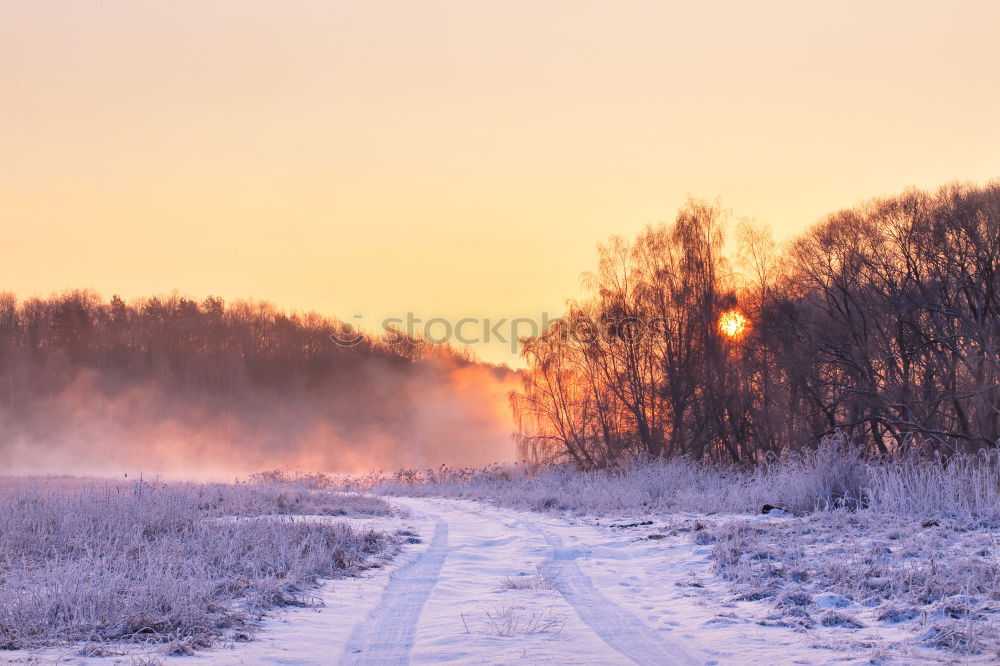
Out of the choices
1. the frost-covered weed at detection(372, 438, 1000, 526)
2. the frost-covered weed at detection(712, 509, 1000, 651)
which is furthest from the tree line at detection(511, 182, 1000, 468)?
the frost-covered weed at detection(712, 509, 1000, 651)

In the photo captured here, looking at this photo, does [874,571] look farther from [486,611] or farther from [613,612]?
[486,611]

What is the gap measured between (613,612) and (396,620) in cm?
196

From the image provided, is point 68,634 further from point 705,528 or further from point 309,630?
point 705,528

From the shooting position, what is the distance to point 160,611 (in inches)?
258

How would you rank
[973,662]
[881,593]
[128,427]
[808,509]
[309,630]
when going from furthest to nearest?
[128,427] < [808,509] < [881,593] < [309,630] < [973,662]

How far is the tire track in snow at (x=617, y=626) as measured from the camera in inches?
222

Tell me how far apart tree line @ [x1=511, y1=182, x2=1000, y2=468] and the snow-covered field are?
19328 mm

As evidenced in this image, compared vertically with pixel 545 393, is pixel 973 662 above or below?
below

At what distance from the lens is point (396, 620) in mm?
6895

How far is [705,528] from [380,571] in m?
5.33

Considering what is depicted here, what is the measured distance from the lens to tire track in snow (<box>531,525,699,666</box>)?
5.64 metres

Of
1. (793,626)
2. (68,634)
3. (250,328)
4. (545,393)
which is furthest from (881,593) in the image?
(250,328)

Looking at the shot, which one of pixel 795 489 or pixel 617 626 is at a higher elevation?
pixel 795 489

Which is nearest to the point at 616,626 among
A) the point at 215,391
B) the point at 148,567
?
the point at 148,567
